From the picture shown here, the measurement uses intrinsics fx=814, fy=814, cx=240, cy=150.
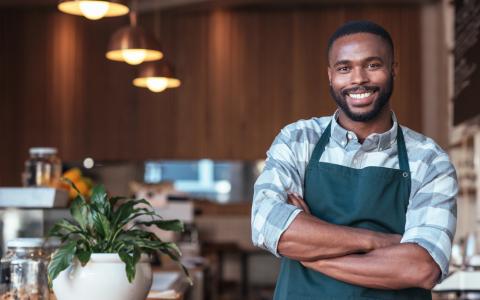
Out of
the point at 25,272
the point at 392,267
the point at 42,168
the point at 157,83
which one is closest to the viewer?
the point at 392,267

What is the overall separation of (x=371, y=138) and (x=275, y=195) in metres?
0.23

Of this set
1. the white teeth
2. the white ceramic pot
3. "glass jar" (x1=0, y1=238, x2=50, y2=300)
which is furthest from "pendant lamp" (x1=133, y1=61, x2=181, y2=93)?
the white teeth

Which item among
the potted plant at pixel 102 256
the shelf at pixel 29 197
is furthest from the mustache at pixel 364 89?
the shelf at pixel 29 197

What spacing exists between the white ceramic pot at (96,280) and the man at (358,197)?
0.51 m

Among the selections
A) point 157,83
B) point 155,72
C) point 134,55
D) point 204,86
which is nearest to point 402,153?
point 134,55

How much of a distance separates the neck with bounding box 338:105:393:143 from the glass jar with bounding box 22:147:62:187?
5.90 ft

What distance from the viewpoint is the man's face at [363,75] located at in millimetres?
1620

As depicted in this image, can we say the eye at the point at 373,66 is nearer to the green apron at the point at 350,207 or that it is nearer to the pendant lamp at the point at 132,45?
the green apron at the point at 350,207

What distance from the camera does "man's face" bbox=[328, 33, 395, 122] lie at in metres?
1.62

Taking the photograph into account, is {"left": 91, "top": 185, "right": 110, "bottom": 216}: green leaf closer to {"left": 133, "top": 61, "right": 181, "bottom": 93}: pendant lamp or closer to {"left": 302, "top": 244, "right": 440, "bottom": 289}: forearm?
{"left": 302, "top": 244, "right": 440, "bottom": 289}: forearm

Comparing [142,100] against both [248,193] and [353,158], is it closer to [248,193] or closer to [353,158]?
[248,193]

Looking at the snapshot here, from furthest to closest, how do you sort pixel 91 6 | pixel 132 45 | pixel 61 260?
pixel 132 45
pixel 91 6
pixel 61 260

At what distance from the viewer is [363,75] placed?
162 centimetres

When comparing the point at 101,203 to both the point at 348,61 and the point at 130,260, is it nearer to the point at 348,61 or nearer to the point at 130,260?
the point at 130,260
